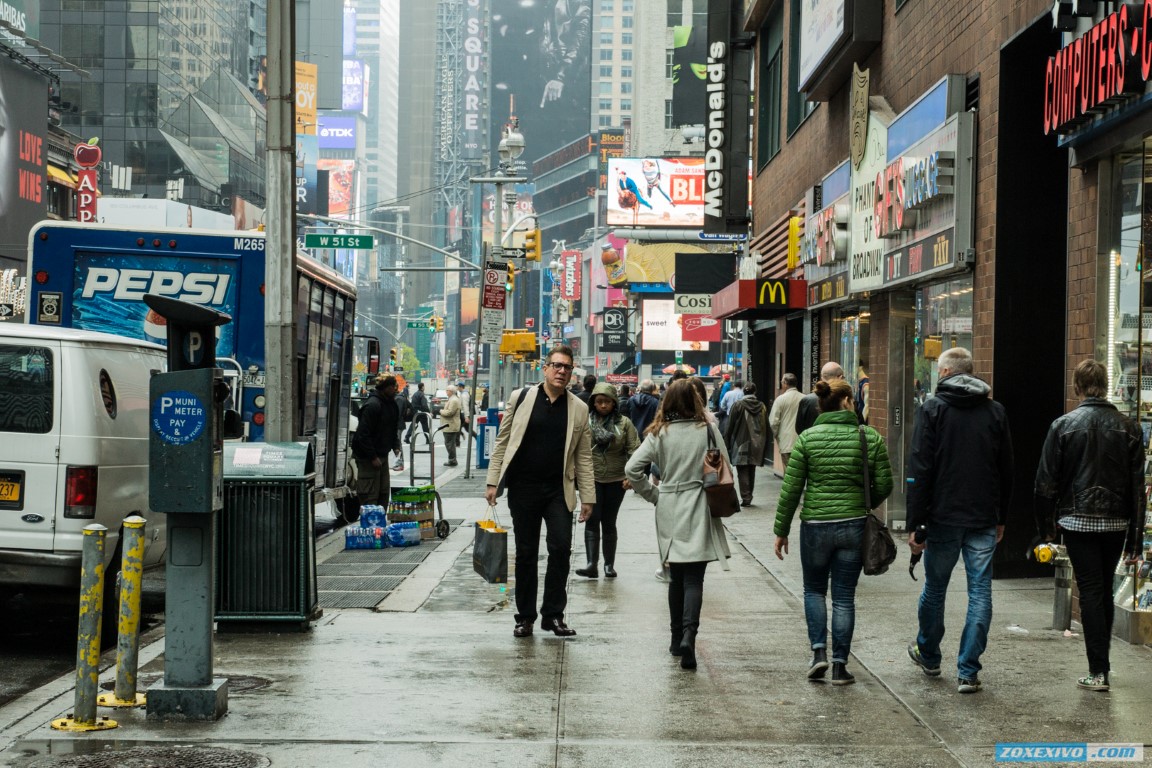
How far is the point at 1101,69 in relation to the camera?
28.8 feet

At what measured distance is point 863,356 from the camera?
719 inches

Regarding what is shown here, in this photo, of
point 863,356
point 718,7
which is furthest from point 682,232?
point 863,356

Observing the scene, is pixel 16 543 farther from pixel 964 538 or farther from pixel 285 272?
pixel 964 538

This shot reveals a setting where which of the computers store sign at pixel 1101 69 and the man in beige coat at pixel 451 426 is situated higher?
the computers store sign at pixel 1101 69

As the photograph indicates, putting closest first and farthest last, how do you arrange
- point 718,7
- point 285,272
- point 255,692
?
1. point 255,692
2. point 285,272
3. point 718,7

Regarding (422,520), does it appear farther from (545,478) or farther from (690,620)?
(690,620)

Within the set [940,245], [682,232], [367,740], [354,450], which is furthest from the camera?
[682,232]

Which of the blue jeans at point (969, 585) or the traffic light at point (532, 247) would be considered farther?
the traffic light at point (532, 247)

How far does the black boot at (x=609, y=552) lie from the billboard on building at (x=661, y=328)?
257 ft

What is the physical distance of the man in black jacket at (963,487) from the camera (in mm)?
7590

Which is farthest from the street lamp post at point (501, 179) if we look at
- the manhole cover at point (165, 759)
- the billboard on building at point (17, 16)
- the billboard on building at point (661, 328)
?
the billboard on building at point (661, 328)

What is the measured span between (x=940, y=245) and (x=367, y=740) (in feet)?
27.1

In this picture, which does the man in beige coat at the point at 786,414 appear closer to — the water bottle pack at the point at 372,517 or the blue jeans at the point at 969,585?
the water bottle pack at the point at 372,517

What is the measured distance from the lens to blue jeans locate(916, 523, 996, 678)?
7.52 metres
